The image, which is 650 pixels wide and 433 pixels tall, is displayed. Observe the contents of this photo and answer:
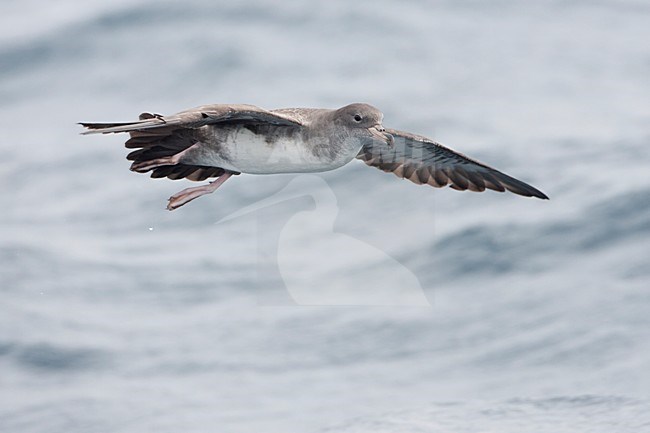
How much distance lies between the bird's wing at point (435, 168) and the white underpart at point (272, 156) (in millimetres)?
1783

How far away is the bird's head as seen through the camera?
32.3ft

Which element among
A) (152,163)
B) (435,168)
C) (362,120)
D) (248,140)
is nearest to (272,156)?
(248,140)

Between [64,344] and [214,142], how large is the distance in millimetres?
10917

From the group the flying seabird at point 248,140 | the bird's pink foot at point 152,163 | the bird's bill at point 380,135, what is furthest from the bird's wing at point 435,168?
the bird's pink foot at point 152,163

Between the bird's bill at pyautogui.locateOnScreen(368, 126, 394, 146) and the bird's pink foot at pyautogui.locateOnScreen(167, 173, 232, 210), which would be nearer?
the bird's bill at pyautogui.locateOnScreen(368, 126, 394, 146)

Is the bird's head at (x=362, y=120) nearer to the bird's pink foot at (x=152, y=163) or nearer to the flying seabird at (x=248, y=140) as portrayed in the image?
the flying seabird at (x=248, y=140)

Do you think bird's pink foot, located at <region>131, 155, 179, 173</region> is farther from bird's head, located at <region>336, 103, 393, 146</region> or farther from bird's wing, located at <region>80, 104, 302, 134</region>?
bird's head, located at <region>336, 103, 393, 146</region>

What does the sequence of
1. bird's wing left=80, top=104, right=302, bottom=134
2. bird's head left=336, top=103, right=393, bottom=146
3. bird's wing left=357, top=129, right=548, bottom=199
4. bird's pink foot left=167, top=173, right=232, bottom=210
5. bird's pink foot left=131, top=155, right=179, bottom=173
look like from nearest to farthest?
bird's wing left=80, top=104, right=302, bottom=134 → bird's head left=336, top=103, right=393, bottom=146 → bird's pink foot left=131, top=155, right=179, bottom=173 → bird's pink foot left=167, top=173, right=232, bottom=210 → bird's wing left=357, top=129, right=548, bottom=199

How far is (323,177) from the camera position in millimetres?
19625

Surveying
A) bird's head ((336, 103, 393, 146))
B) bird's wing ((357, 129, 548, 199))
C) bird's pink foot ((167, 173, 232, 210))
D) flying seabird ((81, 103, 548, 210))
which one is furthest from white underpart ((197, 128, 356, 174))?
bird's wing ((357, 129, 548, 199))

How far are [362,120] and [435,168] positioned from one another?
7.58ft

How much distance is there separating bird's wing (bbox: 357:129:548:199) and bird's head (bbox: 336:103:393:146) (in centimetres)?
161

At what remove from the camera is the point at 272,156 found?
9.88 meters

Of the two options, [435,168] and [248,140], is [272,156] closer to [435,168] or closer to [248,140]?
[248,140]
